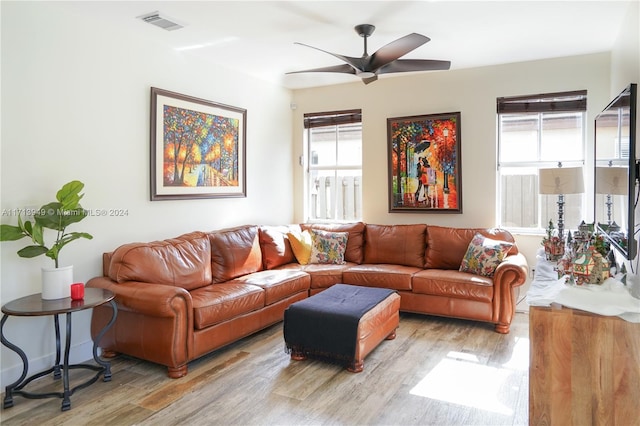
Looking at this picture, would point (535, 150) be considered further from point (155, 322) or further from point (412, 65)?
point (155, 322)

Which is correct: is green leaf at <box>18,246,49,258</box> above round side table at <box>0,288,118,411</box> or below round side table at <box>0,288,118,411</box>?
above

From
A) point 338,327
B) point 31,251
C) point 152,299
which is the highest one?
point 31,251

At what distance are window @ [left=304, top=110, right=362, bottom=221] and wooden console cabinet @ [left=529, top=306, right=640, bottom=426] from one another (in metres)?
3.93

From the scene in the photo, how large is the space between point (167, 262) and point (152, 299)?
2.19 ft

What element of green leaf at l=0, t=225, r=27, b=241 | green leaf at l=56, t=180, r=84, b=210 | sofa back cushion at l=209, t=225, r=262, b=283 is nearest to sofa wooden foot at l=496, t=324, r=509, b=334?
sofa back cushion at l=209, t=225, r=262, b=283

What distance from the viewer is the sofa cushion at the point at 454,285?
4031 mm

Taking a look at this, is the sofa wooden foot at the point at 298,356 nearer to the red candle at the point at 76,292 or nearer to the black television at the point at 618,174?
the red candle at the point at 76,292

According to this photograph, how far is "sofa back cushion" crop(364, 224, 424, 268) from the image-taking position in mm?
4876

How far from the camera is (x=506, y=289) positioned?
3.97m

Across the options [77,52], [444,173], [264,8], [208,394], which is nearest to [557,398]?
[208,394]

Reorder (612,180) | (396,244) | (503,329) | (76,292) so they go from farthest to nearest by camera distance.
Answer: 1. (396,244)
2. (503,329)
3. (76,292)
4. (612,180)

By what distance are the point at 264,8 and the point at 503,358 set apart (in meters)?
3.24

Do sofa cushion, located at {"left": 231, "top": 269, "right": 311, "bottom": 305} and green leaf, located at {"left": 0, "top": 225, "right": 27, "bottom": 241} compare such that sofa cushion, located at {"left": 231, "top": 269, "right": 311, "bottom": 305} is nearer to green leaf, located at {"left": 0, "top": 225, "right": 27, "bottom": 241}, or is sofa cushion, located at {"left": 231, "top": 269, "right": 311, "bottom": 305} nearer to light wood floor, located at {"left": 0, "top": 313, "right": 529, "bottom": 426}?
light wood floor, located at {"left": 0, "top": 313, "right": 529, "bottom": 426}

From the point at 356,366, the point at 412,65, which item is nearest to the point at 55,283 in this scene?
the point at 356,366
